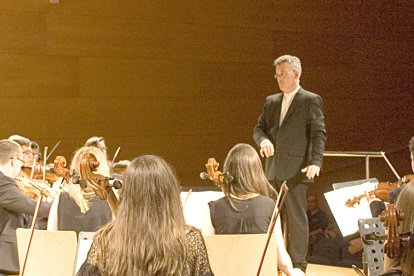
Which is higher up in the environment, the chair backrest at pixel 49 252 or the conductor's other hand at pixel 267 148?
the conductor's other hand at pixel 267 148

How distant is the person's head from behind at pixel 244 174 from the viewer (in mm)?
3779

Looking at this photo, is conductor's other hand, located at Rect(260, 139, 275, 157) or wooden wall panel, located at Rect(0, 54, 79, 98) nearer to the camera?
conductor's other hand, located at Rect(260, 139, 275, 157)

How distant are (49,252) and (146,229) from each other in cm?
135

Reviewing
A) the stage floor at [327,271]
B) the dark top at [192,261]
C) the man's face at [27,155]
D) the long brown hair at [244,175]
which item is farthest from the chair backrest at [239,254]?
the man's face at [27,155]

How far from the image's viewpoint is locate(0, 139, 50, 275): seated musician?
432 cm

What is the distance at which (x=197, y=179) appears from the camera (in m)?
7.93

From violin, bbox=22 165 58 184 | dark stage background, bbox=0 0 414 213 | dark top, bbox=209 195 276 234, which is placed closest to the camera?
dark top, bbox=209 195 276 234

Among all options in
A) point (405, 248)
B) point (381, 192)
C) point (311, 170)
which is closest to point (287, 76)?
point (311, 170)

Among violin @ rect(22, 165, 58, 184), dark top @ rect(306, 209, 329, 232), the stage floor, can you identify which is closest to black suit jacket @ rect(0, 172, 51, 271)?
violin @ rect(22, 165, 58, 184)

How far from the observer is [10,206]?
170 inches

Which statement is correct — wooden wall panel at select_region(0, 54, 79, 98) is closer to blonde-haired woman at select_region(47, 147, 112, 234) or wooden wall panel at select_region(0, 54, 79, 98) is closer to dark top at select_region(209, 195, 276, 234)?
blonde-haired woman at select_region(47, 147, 112, 234)

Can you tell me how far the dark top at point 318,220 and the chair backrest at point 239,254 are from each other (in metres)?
3.52

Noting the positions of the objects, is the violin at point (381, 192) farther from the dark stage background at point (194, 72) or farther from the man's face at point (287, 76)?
the dark stage background at point (194, 72)

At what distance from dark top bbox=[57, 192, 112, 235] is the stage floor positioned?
1917 mm
